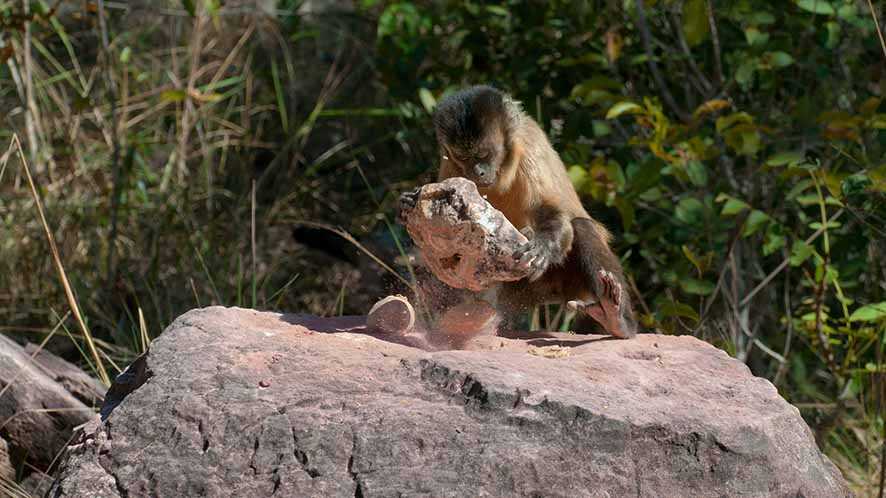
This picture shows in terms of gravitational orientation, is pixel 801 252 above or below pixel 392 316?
below

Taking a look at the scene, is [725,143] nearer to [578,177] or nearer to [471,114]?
[578,177]

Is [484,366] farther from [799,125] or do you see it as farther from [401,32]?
[401,32]

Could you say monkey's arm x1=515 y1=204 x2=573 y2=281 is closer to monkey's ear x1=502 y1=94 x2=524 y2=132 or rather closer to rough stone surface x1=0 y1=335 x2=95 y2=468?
A: monkey's ear x1=502 y1=94 x2=524 y2=132

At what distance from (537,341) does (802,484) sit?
46.9 inches

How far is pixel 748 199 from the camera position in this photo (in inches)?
247

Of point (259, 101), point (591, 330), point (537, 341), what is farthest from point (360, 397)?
point (259, 101)

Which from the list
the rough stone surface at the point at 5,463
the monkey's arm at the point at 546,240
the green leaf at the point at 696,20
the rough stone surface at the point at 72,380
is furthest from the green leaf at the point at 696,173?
the rough stone surface at the point at 5,463

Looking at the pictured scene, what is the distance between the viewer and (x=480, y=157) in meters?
4.39

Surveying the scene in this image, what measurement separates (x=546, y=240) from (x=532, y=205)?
0.32 m

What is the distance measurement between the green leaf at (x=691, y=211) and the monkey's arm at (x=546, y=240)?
1191mm

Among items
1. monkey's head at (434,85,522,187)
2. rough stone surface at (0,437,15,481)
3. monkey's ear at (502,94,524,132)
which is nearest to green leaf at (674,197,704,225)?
monkey's ear at (502,94,524,132)

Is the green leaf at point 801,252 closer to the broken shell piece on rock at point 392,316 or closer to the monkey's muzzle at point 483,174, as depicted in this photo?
the monkey's muzzle at point 483,174

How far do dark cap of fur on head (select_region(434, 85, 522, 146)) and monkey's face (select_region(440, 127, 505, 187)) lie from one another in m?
0.02

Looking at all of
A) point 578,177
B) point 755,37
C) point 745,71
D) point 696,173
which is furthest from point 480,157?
point 755,37
